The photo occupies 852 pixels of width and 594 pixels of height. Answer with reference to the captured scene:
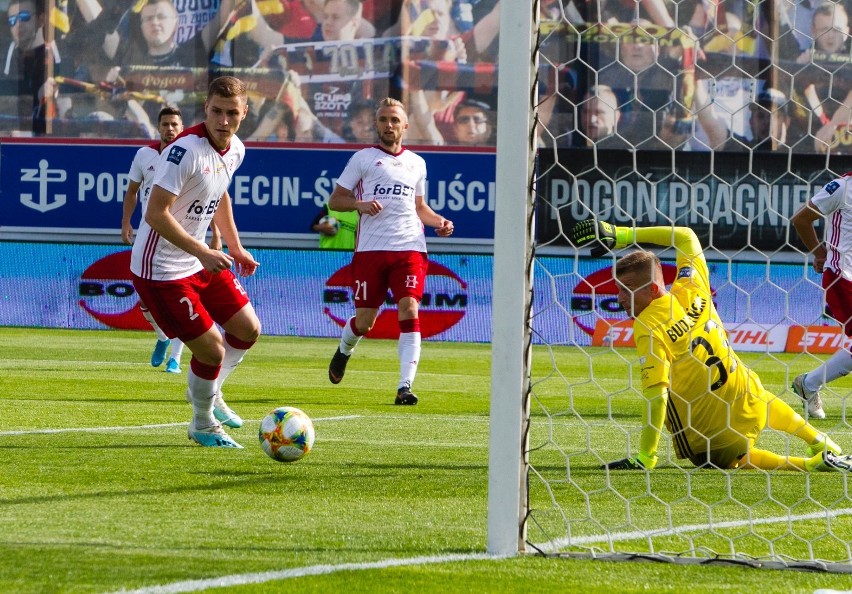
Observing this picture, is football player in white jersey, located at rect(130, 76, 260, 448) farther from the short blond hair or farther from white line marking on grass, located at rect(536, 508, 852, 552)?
white line marking on grass, located at rect(536, 508, 852, 552)

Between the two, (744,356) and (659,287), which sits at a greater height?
(659,287)

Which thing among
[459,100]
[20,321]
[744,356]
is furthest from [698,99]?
[20,321]

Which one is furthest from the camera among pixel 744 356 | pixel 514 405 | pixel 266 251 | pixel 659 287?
pixel 266 251

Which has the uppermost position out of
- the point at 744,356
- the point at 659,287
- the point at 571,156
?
the point at 571,156

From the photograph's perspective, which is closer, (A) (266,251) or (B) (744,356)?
(B) (744,356)

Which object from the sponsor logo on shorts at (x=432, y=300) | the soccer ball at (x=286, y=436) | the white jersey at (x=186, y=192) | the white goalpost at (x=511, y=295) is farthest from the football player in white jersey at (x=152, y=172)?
the white goalpost at (x=511, y=295)

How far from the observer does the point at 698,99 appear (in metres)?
18.5

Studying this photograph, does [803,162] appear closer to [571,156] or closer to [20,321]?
[571,156]

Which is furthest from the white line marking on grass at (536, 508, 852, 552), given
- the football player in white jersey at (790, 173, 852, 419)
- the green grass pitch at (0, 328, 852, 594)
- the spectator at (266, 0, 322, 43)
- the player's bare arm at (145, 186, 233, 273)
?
the spectator at (266, 0, 322, 43)

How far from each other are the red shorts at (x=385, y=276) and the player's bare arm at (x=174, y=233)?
3.36 meters

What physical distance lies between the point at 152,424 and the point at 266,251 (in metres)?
9.59

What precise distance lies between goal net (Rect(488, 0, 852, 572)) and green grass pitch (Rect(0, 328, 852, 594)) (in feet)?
0.41

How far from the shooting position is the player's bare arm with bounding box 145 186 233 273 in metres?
5.76

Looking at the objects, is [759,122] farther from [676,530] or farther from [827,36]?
[676,530]
